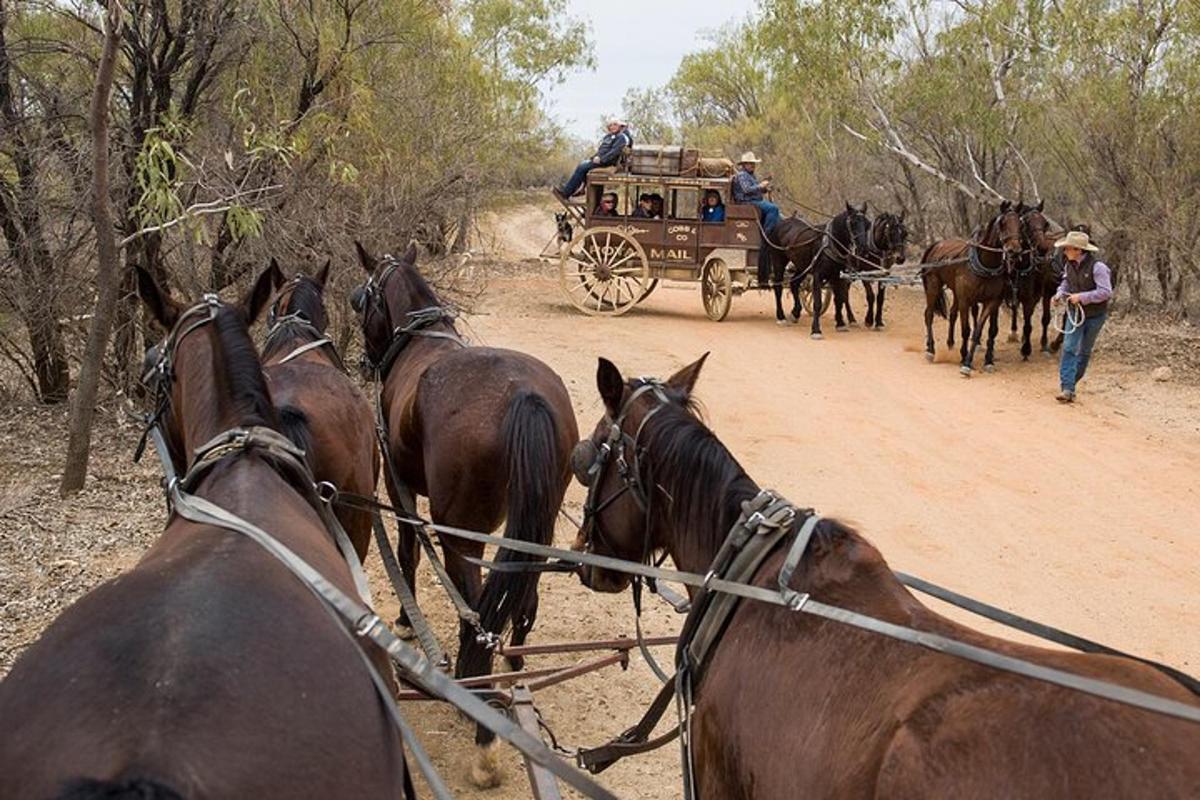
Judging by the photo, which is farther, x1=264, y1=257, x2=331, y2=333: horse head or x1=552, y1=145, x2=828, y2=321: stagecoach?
x1=552, y1=145, x2=828, y2=321: stagecoach

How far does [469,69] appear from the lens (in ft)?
57.2

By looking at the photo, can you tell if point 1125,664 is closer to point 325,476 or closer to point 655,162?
point 325,476

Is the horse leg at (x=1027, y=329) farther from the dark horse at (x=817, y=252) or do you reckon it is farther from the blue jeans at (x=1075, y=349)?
the dark horse at (x=817, y=252)

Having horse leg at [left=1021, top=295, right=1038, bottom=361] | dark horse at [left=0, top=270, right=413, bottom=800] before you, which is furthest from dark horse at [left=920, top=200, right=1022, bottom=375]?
dark horse at [left=0, top=270, right=413, bottom=800]

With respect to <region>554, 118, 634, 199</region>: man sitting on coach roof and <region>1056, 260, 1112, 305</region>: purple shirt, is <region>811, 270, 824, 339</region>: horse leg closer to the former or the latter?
<region>554, 118, 634, 199</region>: man sitting on coach roof

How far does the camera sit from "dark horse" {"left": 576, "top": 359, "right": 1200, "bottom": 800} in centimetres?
188

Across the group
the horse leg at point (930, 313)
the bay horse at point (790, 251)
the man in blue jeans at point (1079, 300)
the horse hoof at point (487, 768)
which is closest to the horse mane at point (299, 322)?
the horse hoof at point (487, 768)

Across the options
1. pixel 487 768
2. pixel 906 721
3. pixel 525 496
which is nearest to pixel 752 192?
pixel 525 496

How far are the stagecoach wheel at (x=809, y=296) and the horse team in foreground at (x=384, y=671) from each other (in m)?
14.9

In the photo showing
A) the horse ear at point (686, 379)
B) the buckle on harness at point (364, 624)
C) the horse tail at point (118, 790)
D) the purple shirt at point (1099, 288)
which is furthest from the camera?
the purple shirt at point (1099, 288)

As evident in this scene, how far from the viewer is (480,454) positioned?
493 cm

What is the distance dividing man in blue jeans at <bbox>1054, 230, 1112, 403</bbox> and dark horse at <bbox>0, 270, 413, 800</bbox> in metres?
11.0

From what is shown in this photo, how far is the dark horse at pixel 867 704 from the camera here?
6.16 ft

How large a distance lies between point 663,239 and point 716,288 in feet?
4.36
